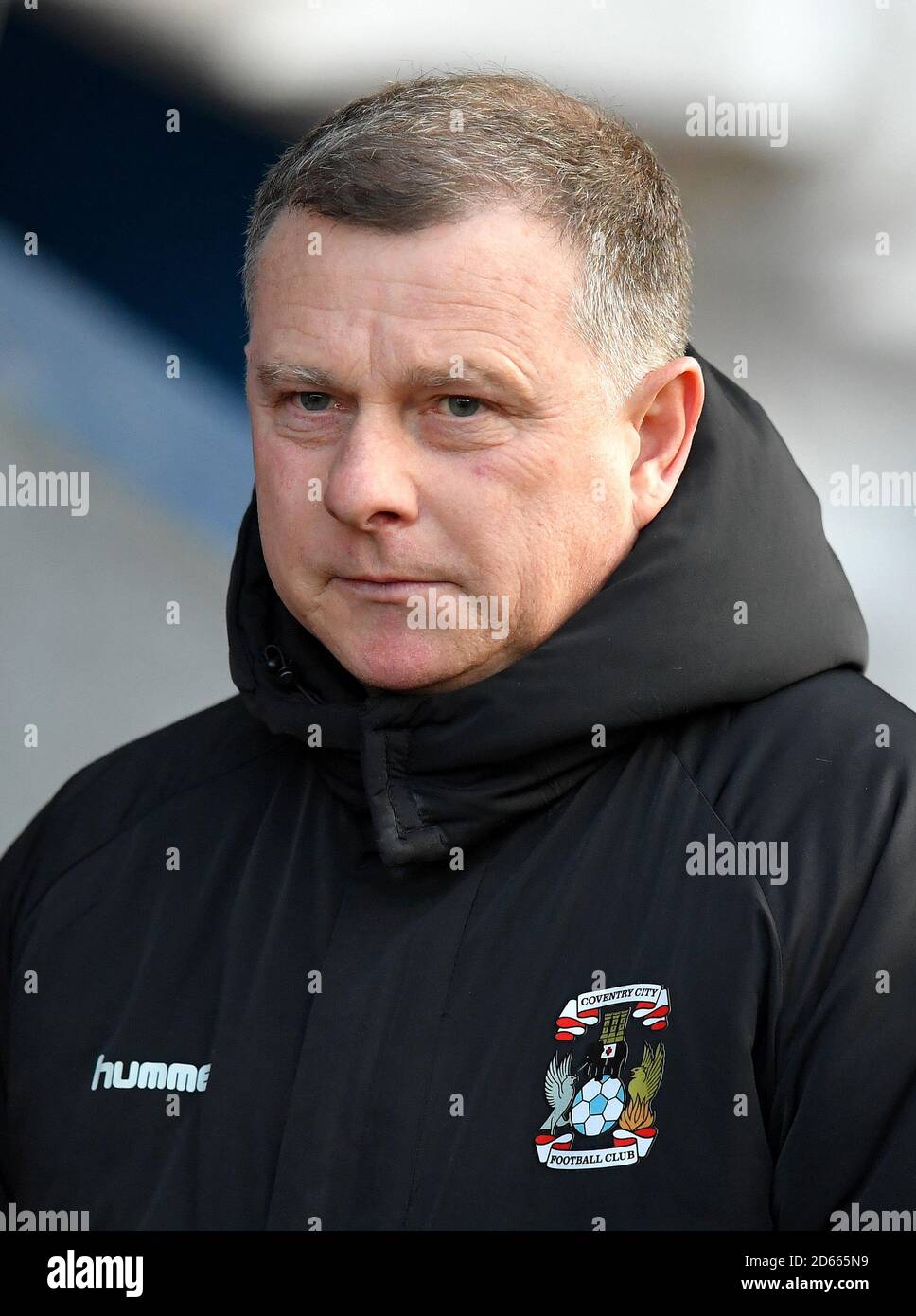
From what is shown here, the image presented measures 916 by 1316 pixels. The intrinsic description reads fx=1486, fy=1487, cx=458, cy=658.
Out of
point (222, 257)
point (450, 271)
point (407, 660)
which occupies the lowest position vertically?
point (407, 660)

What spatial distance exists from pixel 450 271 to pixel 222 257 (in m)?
1.73

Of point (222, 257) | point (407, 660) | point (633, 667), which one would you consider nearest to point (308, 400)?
point (407, 660)

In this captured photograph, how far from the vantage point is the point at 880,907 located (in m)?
1.21

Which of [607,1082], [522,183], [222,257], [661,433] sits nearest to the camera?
[607,1082]

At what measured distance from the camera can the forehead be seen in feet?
4.33

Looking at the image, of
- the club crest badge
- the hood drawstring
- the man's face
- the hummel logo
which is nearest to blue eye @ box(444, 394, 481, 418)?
the man's face

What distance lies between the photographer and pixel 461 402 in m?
1.35

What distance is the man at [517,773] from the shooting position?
123cm

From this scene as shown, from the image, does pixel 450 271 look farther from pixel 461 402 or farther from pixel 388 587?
pixel 388 587

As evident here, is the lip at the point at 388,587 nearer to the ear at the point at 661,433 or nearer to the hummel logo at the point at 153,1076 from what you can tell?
the ear at the point at 661,433

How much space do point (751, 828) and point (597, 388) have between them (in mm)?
428

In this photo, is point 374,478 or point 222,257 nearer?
point 374,478
